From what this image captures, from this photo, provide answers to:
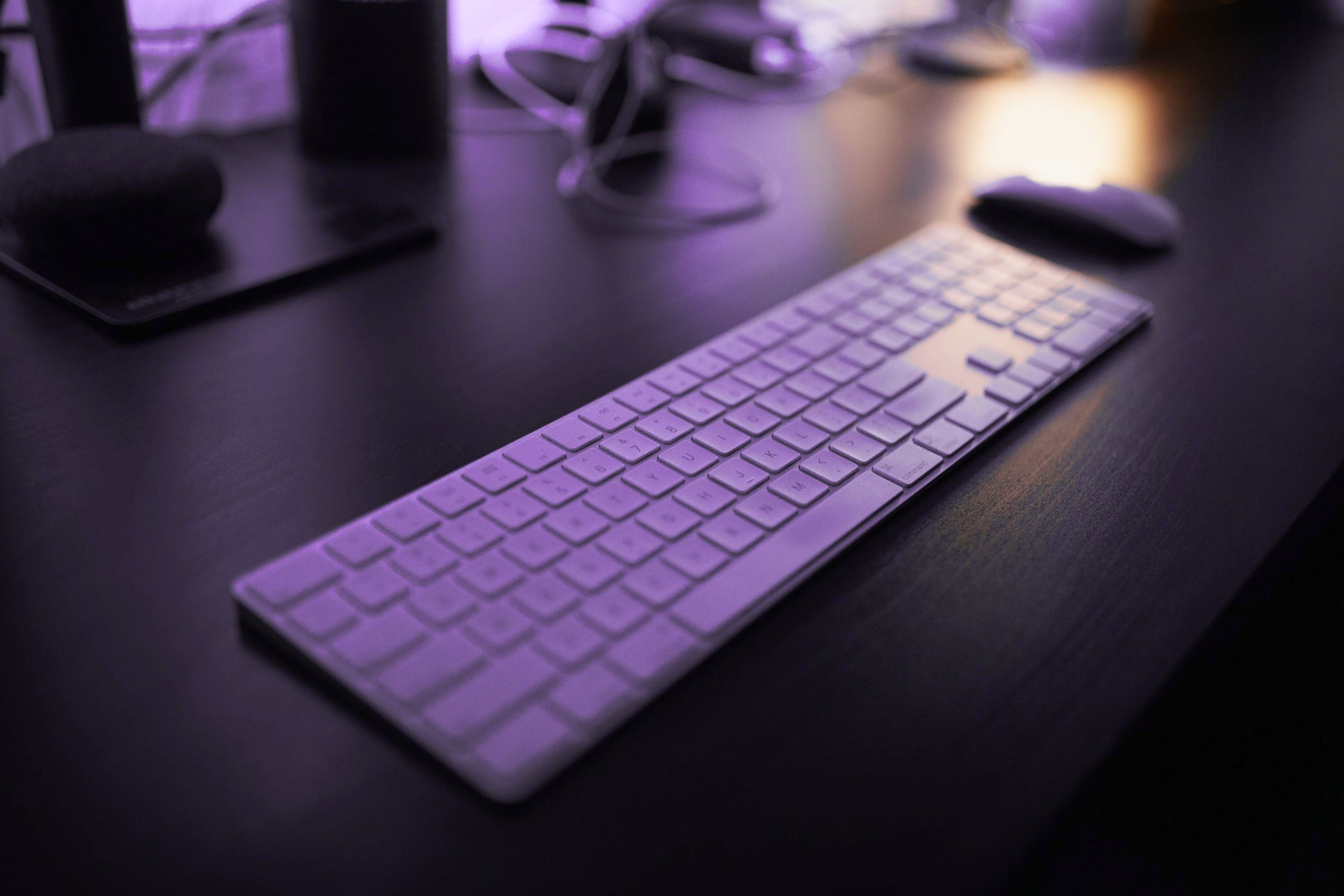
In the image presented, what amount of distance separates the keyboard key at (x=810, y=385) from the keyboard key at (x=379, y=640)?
26 cm

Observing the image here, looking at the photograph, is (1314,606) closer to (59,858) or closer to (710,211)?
(710,211)

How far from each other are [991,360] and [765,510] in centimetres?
22

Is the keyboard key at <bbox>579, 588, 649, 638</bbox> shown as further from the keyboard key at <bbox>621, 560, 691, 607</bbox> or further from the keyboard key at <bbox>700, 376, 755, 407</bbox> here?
the keyboard key at <bbox>700, 376, 755, 407</bbox>

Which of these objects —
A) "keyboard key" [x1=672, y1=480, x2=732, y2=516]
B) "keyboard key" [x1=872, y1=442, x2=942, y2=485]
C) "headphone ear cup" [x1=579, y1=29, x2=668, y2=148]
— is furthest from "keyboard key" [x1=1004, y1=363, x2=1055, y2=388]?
"headphone ear cup" [x1=579, y1=29, x2=668, y2=148]

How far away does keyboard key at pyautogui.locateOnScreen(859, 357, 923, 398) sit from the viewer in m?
0.57

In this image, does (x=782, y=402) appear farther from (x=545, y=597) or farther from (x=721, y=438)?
(x=545, y=597)

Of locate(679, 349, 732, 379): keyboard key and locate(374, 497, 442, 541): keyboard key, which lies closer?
locate(374, 497, 442, 541): keyboard key

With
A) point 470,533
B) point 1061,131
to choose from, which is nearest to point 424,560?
point 470,533

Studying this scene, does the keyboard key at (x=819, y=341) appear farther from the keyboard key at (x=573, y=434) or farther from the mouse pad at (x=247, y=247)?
the mouse pad at (x=247, y=247)

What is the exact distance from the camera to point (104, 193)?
0.61 metres

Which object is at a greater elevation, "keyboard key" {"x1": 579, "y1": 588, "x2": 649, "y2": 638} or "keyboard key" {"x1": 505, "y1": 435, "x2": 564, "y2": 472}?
"keyboard key" {"x1": 505, "y1": 435, "x2": 564, "y2": 472}

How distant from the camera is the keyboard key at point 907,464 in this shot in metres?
0.51

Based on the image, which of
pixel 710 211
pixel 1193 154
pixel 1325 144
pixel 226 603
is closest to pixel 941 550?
pixel 226 603

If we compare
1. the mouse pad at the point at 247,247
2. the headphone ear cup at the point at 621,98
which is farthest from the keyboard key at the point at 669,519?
the headphone ear cup at the point at 621,98
